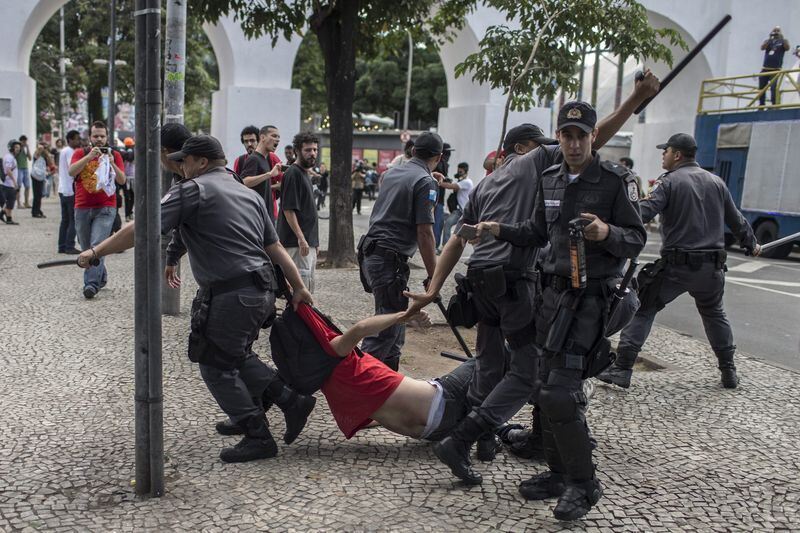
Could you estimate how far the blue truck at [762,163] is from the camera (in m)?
16.4

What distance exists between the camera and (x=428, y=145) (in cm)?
514

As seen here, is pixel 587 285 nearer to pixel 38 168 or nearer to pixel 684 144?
pixel 684 144

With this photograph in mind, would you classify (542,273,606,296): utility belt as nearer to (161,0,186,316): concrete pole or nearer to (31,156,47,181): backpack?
(161,0,186,316): concrete pole

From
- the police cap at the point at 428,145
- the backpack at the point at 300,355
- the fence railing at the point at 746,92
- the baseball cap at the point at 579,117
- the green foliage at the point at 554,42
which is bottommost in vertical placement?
the backpack at the point at 300,355

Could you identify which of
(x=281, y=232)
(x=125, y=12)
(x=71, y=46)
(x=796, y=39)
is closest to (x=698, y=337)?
(x=281, y=232)

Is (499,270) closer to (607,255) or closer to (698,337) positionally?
(607,255)

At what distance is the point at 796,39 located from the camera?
68.8 ft

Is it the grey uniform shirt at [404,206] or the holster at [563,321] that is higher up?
the grey uniform shirt at [404,206]

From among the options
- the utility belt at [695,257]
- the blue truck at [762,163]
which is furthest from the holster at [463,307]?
the blue truck at [762,163]

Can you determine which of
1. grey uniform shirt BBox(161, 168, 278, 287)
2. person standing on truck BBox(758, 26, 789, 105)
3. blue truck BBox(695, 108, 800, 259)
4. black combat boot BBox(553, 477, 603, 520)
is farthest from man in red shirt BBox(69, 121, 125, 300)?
person standing on truck BBox(758, 26, 789, 105)

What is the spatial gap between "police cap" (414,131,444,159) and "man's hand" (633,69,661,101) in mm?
1583

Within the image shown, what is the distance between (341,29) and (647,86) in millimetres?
7653

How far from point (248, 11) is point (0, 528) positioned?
8188mm

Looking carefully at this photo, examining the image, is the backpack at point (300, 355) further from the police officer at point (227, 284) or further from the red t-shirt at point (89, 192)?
the red t-shirt at point (89, 192)
